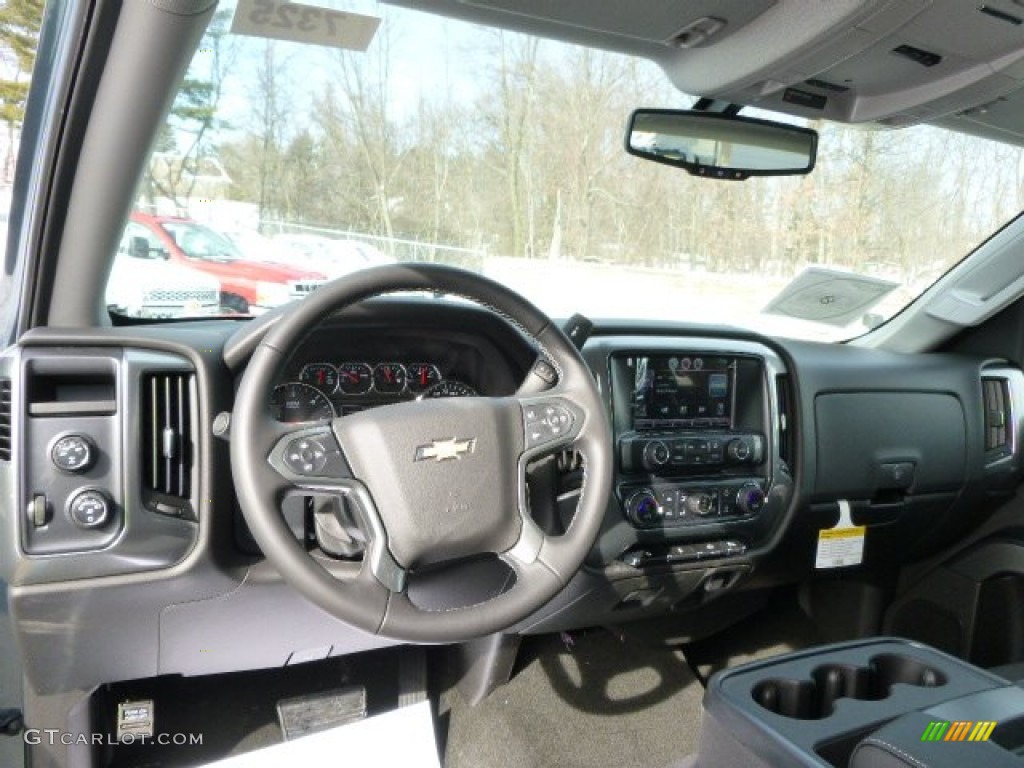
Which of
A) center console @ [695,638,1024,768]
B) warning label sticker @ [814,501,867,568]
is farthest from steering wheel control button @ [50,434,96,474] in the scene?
warning label sticker @ [814,501,867,568]

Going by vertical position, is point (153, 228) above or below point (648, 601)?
above

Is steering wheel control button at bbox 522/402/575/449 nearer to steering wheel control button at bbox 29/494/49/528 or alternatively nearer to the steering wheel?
the steering wheel

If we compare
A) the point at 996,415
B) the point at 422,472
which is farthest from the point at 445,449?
the point at 996,415

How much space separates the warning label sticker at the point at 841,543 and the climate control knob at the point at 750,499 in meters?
0.38

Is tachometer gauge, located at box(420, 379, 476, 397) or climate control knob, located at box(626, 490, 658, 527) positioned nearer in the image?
tachometer gauge, located at box(420, 379, 476, 397)

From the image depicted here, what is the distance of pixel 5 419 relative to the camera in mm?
1808

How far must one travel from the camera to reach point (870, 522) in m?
3.02

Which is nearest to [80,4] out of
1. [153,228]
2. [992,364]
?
[153,228]

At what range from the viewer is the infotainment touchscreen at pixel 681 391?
2.51m

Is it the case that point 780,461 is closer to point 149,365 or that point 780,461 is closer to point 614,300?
point 614,300

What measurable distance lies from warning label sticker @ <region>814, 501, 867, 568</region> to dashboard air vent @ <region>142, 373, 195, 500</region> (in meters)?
2.06

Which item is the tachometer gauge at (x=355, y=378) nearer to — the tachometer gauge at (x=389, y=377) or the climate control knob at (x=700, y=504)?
the tachometer gauge at (x=389, y=377)

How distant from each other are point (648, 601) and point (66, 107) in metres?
2.02

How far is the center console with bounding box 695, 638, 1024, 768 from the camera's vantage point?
133 cm
